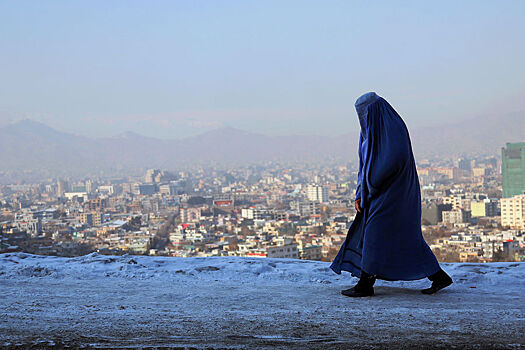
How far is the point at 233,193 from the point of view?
3606 cm

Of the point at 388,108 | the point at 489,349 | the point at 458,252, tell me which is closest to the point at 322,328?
the point at 489,349

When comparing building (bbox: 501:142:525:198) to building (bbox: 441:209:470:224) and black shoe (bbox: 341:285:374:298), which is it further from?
black shoe (bbox: 341:285:374:298)

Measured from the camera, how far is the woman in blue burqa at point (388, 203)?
313cm

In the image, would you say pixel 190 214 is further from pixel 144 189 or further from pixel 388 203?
pixel 388 203

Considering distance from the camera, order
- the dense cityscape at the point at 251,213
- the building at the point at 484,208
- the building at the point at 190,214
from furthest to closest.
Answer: the building at the point at 190,214 < the building at the point at 484,208 < the dense cityscape at the point at 251,213

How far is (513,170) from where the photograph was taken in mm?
27062

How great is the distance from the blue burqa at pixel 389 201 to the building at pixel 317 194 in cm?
2865

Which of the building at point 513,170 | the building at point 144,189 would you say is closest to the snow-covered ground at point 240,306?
the building at point 513,170

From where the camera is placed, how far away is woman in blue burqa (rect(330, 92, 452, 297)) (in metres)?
3.13

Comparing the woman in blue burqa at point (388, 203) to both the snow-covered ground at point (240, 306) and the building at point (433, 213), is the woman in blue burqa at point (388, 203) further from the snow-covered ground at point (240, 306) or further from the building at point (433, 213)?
the building at point (433, 213)

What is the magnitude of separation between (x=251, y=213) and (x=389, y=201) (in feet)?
79.2

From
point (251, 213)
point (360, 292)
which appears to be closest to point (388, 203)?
point (360, 292)

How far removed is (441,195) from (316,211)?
6.36m

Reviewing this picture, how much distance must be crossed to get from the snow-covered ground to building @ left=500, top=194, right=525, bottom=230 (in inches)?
672
